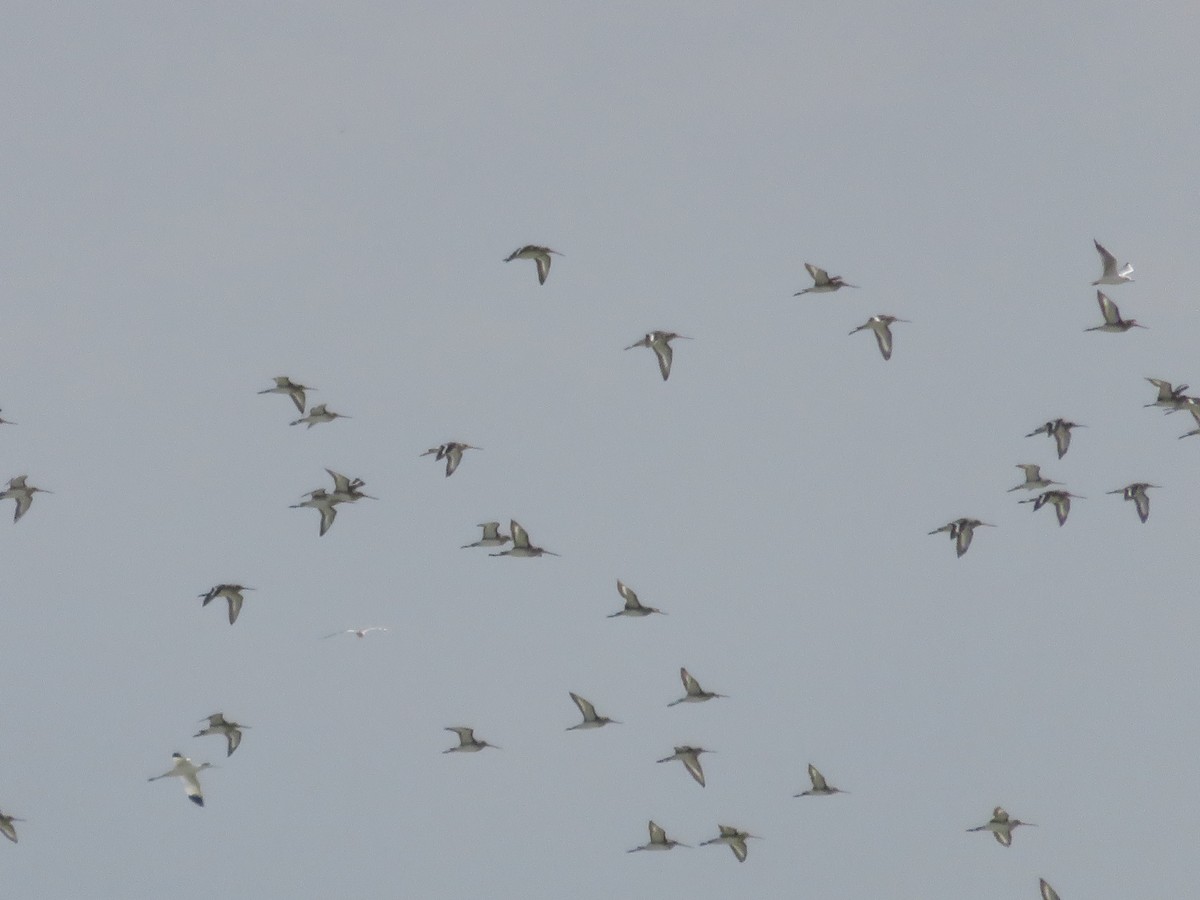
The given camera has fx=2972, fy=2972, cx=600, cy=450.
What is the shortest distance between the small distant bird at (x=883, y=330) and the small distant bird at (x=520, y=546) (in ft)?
35.1

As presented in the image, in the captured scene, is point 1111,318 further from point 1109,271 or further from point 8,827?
point 8,827

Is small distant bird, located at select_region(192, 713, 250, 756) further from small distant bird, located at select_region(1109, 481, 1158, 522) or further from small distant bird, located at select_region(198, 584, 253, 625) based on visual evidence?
small distant bird, located at select_region(1109, 481, 1158, 522)

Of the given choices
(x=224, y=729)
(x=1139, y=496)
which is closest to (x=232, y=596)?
(x=224, y=729)

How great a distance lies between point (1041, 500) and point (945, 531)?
153 inches

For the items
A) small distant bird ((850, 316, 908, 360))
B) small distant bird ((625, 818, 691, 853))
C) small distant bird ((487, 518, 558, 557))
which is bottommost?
small distant bird ((625, 818, 691, 853))

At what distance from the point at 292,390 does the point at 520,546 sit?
691cm

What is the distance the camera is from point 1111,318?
245ft

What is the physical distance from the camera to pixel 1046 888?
257ft

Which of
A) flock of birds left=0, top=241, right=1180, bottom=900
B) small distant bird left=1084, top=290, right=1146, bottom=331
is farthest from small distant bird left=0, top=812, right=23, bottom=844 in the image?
small distant bird left=1084, top=290, right=1146, bottom=331

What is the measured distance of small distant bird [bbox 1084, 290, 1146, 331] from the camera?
74.4 metres

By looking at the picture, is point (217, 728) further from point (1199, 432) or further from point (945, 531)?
point (1199, 432)

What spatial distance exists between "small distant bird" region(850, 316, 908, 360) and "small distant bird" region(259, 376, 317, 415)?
14.7 m

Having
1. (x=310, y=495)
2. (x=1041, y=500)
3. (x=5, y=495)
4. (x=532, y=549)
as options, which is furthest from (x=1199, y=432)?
(x=5, y=495)

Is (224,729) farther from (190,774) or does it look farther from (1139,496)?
(1139,496)
